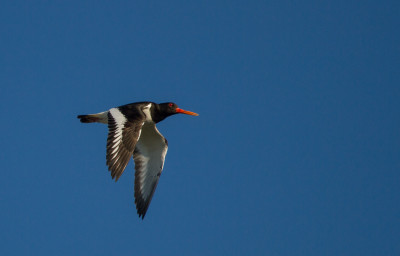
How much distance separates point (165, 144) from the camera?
1417 cm

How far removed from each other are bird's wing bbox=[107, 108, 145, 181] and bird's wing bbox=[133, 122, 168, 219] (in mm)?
1998

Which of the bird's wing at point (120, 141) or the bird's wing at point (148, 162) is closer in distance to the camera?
the bird's wing at point (120, 141)

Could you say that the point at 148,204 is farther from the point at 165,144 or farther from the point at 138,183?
the point at 165,144

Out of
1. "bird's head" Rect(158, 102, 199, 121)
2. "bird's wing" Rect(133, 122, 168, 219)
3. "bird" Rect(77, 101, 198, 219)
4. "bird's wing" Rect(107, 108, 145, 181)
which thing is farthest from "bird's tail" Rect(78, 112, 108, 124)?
"bird's wing" Rect(107, 108, 145, 181)

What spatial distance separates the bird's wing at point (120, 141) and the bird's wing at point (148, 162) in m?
2.00

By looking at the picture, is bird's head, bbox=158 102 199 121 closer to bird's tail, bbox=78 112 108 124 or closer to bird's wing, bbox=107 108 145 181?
bird's tail, bbox=78 112 108 124

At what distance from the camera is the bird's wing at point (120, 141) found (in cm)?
1115

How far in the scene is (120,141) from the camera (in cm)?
1144

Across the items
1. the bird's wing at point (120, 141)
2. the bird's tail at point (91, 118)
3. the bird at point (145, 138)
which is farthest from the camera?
the bird's tail at point (91, 118)

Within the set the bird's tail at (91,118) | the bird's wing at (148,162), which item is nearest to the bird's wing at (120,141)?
the bird's tail at (91,118)

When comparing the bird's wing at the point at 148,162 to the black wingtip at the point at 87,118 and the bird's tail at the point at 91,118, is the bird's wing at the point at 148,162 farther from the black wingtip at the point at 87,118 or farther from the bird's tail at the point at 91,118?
the black wingtip at the point at 87,118

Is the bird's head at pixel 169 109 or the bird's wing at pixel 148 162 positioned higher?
the bird's head at pixel 169 109

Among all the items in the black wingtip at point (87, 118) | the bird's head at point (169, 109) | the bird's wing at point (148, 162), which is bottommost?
the bird's wing at point (148, 162)

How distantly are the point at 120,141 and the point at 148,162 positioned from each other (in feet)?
9.60
